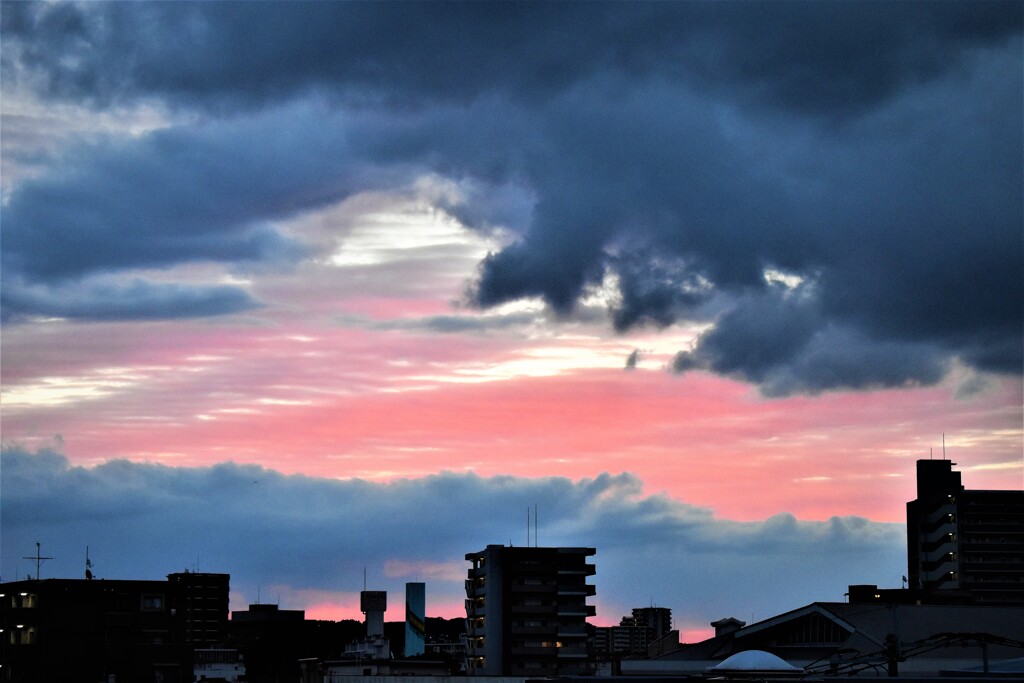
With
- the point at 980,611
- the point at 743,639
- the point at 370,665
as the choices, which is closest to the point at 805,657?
the point at 743,639

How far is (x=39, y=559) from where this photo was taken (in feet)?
644

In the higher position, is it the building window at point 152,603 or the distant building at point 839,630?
the building window at point 152,603

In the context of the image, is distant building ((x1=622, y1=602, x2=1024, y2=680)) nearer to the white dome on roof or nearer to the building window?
the white dome on roof

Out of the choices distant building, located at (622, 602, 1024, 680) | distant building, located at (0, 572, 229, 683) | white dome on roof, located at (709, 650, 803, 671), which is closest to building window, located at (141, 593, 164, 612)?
distant building, located at (0, 572, 229, 683)

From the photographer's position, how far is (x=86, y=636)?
170 meters

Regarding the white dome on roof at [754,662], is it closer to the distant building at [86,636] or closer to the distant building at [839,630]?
the distant building at [839,630]

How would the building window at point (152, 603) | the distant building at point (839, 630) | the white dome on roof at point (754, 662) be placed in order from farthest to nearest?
the building window at point (152, 603), the distant building at point (839, 630), the white dome on roof at point (754, 662)

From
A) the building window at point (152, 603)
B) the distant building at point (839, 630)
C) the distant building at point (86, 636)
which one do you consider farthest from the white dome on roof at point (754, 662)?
the building window at point (152, 603)

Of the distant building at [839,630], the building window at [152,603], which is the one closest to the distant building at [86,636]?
the building window at [152,603]

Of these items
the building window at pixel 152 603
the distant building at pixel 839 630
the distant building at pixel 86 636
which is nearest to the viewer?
the distant building at pixel 839 630

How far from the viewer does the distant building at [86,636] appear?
169 meters

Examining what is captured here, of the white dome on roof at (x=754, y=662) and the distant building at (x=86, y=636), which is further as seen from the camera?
the distant building at (x=86, y=636)

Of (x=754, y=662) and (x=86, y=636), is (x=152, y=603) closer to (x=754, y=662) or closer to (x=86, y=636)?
(x=86, y=636)

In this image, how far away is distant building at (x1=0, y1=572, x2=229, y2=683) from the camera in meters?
169
